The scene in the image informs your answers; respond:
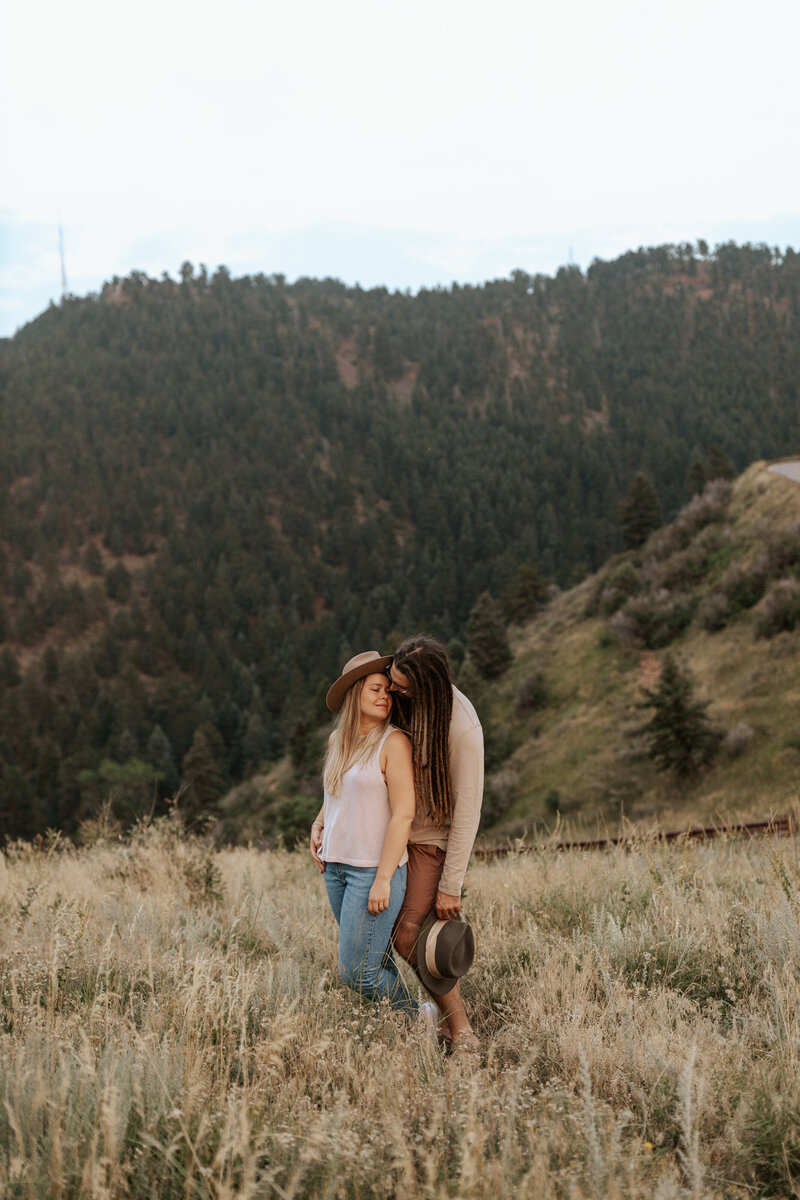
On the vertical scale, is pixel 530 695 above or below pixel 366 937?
below

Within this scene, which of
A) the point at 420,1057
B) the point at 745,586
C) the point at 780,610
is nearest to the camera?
the point at 420,1057

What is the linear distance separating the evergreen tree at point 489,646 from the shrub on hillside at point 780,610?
14878 mm

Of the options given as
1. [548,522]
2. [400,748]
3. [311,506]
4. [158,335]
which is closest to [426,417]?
[311,506]

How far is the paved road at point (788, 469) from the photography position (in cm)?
2922

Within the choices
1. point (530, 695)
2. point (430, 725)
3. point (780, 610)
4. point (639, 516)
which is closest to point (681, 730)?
point (780, 610)

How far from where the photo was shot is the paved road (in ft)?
95.9

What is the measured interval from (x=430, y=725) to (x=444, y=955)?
0.78 m

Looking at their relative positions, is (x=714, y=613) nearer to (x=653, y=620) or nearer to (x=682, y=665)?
(x=682, y=665)

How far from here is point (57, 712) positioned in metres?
75.8

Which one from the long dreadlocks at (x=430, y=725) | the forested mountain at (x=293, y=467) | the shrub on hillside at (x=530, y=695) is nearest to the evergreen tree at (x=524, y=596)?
the forested mountain at (x=293, y=467)

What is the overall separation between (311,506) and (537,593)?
205 feet

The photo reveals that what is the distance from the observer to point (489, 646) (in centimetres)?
3684

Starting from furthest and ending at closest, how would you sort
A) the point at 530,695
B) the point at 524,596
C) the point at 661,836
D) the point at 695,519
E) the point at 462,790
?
the point at 524,596
the point at 695,519
the point at 530,695
the point at 661,836
the point at 462,790

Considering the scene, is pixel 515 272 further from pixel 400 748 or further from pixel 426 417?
pixel 400 748
